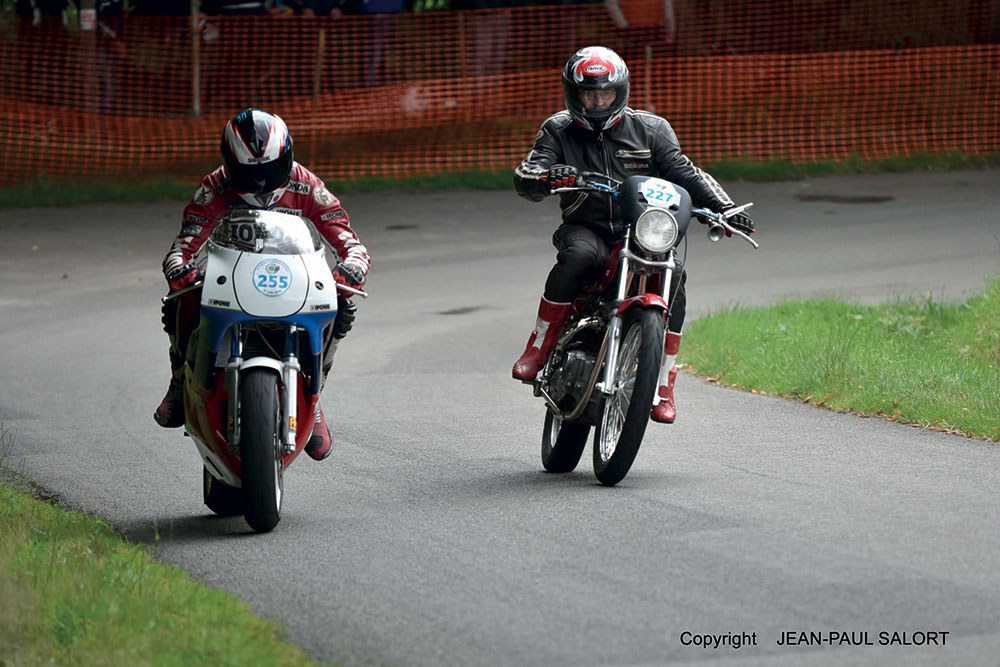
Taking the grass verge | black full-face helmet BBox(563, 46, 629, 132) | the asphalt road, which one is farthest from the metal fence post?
the grass verge

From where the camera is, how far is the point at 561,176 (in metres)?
7.29

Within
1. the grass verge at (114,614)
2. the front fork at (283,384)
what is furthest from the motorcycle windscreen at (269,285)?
the grass verge at (114,614)

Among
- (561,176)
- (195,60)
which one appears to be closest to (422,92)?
(195,60)

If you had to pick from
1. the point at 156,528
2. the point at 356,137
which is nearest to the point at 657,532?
the point at 156,528

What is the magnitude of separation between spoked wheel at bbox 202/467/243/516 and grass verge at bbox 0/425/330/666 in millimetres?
779

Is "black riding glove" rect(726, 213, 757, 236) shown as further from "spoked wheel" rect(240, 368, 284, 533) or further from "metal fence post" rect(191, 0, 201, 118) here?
"metal fence post" rect(191, 0, 201, 118)

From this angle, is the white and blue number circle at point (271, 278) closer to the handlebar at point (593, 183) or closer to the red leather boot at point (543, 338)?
the handlebar at point (593, 183)

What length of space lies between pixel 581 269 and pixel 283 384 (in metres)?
1.73

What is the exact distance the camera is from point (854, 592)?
5074 mm

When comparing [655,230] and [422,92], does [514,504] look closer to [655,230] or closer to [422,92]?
[655,230]

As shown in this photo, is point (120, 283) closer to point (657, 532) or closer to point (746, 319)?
point (746, 319)

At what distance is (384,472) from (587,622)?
3106 millimetres

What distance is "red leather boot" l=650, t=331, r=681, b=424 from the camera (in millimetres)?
7180

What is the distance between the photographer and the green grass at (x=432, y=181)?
20312 mm
